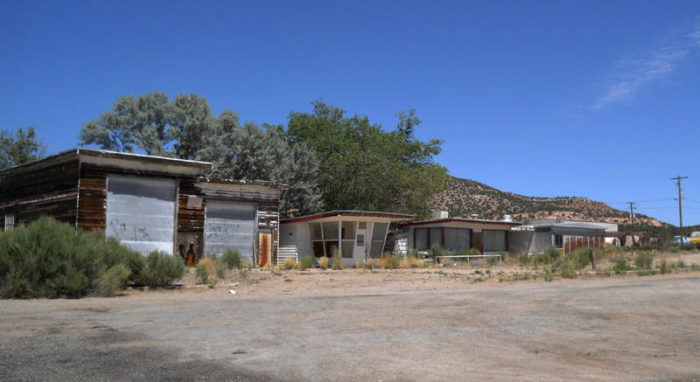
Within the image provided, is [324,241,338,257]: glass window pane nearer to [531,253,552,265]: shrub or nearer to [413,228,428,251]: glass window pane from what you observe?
[413,228,428,251]: glass window pane

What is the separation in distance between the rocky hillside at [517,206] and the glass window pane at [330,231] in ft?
155

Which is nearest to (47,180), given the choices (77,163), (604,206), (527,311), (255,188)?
(77,163)

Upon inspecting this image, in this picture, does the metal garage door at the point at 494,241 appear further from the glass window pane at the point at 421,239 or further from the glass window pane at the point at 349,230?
the glass window pane at the point at 349,230

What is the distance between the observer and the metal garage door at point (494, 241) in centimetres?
3825

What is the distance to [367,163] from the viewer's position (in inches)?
1620

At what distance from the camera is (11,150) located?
41812 mm

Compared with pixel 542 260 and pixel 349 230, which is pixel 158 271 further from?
pixel 542 260

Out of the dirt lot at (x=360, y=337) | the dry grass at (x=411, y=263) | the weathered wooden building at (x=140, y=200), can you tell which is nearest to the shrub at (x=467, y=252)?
the dry grass at (x=411, y=263)

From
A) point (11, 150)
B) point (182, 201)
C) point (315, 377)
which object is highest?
point (11, 150)

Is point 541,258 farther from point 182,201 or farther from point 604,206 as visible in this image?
point 604,206

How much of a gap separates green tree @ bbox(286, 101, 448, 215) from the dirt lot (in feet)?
89.1

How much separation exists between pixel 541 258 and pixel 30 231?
877 inches

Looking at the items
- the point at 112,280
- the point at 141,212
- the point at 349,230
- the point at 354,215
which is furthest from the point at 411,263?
the point at 112,280

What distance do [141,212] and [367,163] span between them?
777 inches
